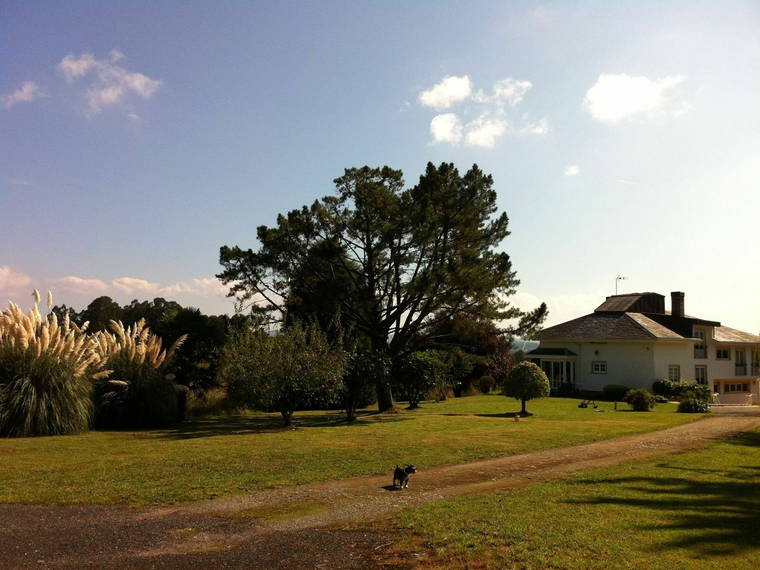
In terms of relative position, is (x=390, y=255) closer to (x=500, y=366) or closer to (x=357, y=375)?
(x=357, y=375)

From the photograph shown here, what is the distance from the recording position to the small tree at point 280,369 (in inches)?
782

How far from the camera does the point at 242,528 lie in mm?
8078

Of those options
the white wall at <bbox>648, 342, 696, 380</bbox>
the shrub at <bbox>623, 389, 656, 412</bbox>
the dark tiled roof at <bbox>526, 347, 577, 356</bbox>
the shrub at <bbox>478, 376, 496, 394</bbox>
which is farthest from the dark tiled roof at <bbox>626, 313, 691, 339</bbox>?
the shrub at <bbox>478, 376, 496, 394</bbox>

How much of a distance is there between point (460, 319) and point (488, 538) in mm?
19841

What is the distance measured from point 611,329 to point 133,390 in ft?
119

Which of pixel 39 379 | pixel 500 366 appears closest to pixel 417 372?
pixel 39 379

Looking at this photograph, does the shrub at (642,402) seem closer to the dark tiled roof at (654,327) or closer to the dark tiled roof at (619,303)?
the dark tiled roof at (654,327)

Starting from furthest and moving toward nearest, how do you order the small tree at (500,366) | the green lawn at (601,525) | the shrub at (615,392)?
the small tree at (500,366)
the shrub at (615,392)
the green lawn at (601,525)

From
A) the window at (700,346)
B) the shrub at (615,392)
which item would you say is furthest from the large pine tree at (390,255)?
the window at (700,346)

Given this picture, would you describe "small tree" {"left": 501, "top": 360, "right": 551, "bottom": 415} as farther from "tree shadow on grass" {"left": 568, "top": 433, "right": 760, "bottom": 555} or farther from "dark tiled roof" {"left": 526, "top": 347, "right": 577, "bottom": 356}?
"dark tiled roof" {"left": 526, "top": 347, "right": 577, "bottom": 356}

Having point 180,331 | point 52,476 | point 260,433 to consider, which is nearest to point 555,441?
point 260,433

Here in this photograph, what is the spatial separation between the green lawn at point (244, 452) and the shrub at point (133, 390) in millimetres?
1237

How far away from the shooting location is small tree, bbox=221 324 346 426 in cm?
1988

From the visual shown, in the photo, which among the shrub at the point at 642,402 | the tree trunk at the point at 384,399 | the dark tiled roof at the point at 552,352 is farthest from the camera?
the dark tiled roof at the point at 552,352
